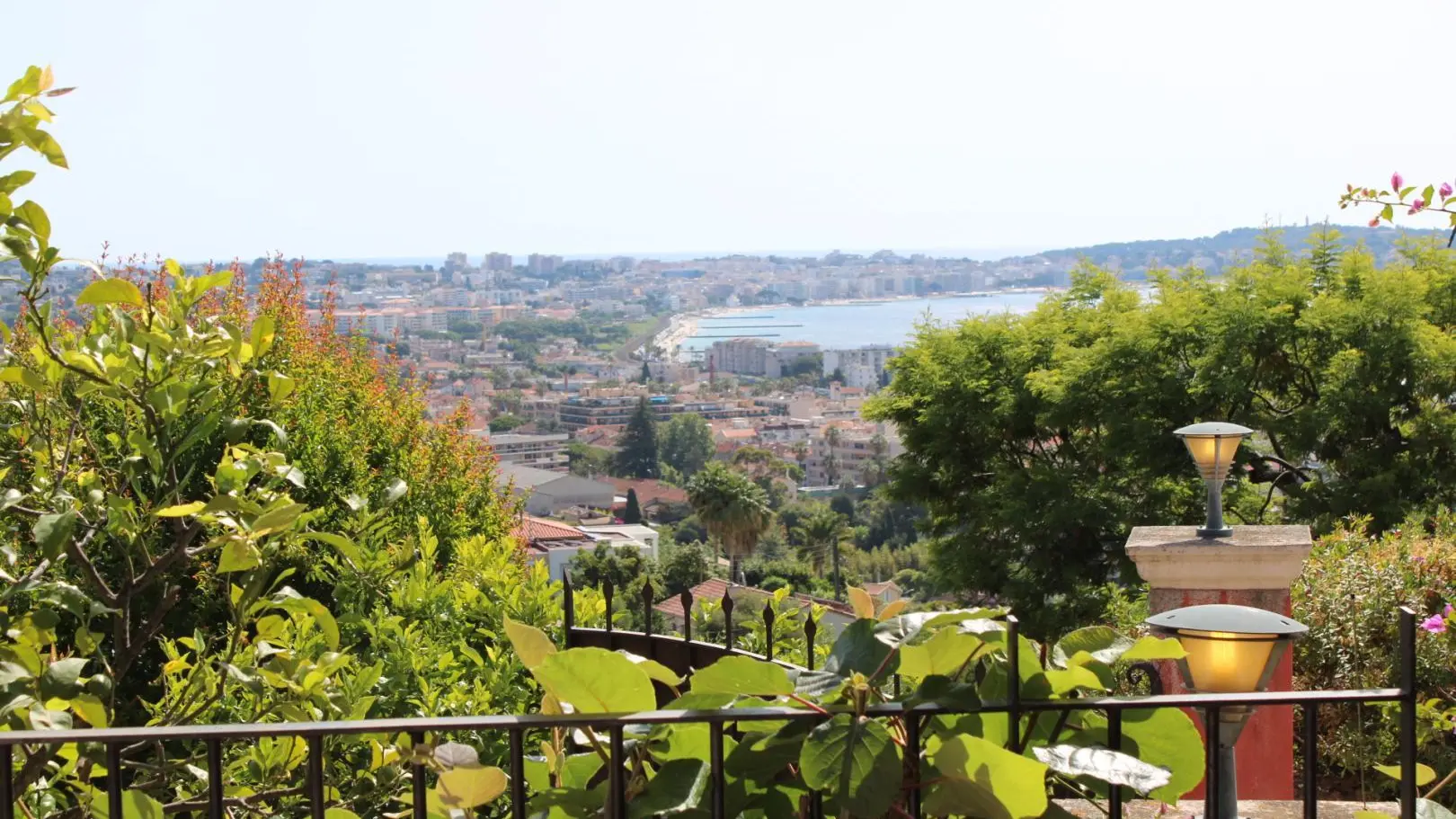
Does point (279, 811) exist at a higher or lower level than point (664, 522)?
higher

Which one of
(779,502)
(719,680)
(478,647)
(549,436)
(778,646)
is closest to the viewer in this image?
(719,680)

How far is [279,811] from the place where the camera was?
2.16 m

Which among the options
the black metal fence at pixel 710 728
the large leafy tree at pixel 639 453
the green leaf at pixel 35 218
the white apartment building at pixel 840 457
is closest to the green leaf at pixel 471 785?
the black metal fence at pixel 710 728

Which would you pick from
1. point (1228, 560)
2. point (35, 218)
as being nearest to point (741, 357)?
point (1228, 560)

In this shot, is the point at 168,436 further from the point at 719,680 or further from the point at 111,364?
the point at 719,680

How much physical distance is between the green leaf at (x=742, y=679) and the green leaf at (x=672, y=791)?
0.07 m

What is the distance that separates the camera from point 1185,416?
11336 mm

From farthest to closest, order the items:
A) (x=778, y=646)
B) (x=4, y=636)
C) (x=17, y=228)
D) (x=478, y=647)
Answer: (x=778, y=646), (x=478, y=647), (x=4, y=636), (x=17, y=228)

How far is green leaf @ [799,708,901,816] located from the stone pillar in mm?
2854

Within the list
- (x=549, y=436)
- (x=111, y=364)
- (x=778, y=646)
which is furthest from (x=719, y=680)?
(x=549, y=436)

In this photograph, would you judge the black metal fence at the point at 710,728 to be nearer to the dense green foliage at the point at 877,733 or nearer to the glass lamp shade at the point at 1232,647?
the dense green foliage at the point at 877,733

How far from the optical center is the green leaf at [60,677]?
159 centimetres

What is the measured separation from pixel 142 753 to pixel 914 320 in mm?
11194

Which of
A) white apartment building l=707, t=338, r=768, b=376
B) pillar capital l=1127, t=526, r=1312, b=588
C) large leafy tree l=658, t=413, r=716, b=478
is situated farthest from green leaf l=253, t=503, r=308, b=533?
white apartment building l=707, t=338, r=768, b=376
